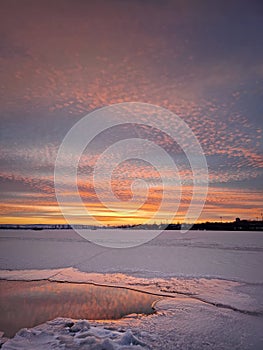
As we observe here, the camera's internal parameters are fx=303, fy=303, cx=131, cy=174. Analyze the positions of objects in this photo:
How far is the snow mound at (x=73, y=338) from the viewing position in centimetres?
503

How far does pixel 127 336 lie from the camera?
533 centimetres

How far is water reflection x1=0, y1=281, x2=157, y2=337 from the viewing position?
264 inches

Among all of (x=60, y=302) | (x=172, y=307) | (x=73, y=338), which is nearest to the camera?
(x=73, y=338)

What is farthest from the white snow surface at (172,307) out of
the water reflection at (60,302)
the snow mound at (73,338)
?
the water reflection at (60,302)

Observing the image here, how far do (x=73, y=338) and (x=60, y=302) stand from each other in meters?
2.72

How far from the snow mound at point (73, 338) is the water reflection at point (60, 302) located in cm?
49

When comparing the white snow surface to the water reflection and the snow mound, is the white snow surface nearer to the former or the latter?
the snow mound

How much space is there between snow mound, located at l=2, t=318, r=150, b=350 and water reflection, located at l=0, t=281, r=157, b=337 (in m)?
0.49

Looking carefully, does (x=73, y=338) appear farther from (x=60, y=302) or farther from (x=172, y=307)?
(x=172, y=307)

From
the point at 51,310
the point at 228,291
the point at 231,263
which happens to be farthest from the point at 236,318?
the point at 231,263

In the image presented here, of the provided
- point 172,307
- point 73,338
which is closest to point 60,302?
point 73,338

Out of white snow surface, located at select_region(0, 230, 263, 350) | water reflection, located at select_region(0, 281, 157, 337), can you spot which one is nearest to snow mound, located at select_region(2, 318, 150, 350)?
white snow surface, located at select_region(0, 230, 263, 350)

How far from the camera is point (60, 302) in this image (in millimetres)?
7965

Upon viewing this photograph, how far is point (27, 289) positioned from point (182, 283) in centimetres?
500
